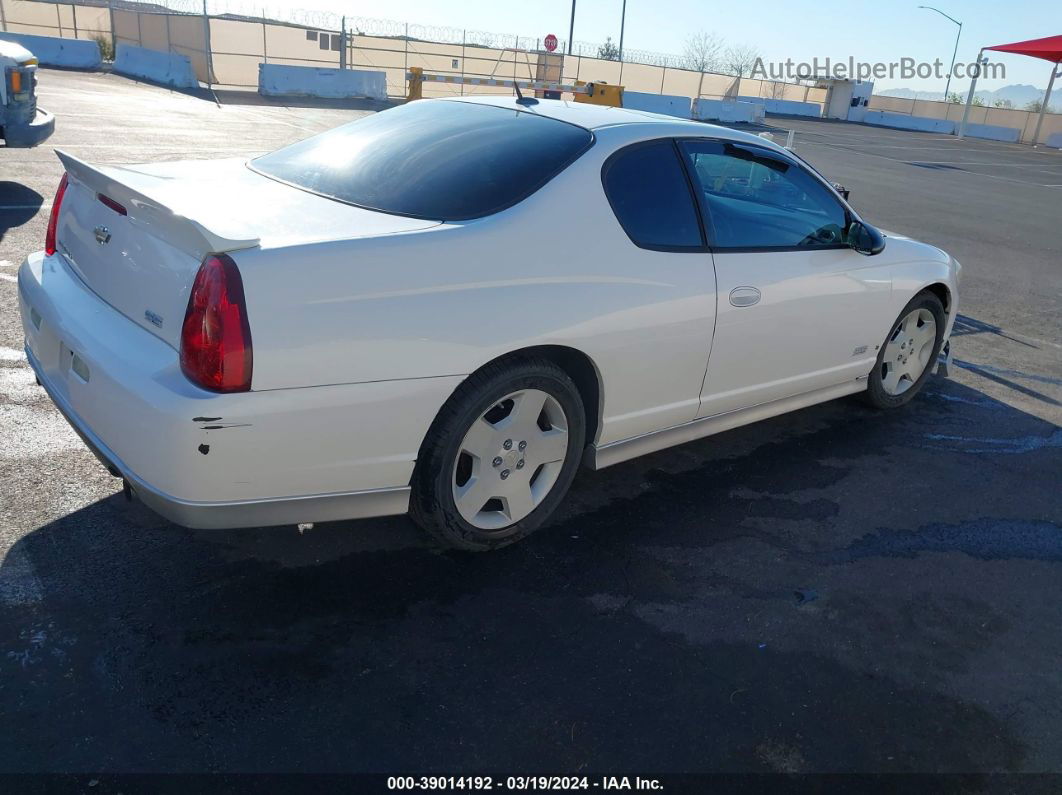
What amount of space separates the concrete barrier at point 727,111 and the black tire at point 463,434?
33.9m

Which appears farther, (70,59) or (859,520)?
(70,59)

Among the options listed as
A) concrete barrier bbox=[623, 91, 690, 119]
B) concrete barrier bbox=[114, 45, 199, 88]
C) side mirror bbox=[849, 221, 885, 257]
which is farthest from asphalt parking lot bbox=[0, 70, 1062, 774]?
concrete barrier bbox=[623, 91, 690, 119]

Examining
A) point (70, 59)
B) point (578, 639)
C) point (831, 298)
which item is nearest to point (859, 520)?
point (831, 298)

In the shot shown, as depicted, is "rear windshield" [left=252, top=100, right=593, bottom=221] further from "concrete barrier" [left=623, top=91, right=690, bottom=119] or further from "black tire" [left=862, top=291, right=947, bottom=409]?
"concrete barrier" [left=623, top=91, right=690, bottom=119]

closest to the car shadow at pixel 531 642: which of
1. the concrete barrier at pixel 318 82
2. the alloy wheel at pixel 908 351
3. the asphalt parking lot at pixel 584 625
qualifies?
the asphalt parking lot at pixel 584 625

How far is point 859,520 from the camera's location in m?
4.02

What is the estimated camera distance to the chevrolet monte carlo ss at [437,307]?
2660 millimetres

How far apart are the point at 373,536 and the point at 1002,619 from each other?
2.43m

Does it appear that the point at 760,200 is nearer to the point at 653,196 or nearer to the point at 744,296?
the point at 744,296

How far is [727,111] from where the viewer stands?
36.7 m

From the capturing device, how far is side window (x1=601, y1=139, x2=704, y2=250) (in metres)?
3.54

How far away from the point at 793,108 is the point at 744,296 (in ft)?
170

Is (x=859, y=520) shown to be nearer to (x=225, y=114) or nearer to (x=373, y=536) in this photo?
(x=373, y=536)

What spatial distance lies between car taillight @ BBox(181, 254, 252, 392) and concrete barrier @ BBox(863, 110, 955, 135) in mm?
53101
